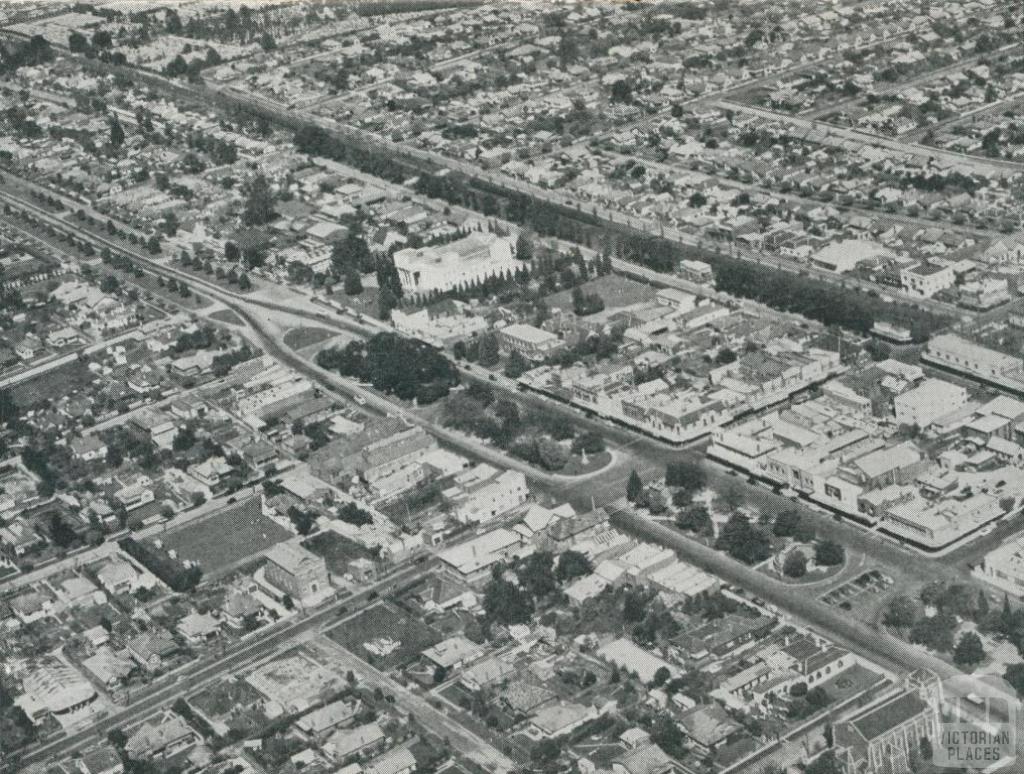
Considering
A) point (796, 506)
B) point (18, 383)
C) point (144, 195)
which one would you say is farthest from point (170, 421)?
point (144, 195)

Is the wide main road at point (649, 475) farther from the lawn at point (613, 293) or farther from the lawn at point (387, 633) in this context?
the lawn at point (613, 293)

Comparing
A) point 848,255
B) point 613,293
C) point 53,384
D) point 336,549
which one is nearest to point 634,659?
point 336,549

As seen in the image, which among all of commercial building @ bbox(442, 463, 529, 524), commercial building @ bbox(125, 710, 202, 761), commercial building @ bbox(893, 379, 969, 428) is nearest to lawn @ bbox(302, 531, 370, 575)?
commercial building @ bbox(442, 463, 529, 524)

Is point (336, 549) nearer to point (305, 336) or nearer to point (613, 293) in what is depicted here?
point (305, 336)

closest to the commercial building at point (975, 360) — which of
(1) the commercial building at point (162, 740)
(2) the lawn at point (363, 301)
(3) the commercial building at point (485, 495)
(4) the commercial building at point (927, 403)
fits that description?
(4) the commercial building at point (927, 403)

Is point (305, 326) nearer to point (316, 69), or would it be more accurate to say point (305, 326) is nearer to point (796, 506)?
point (796, 506)
